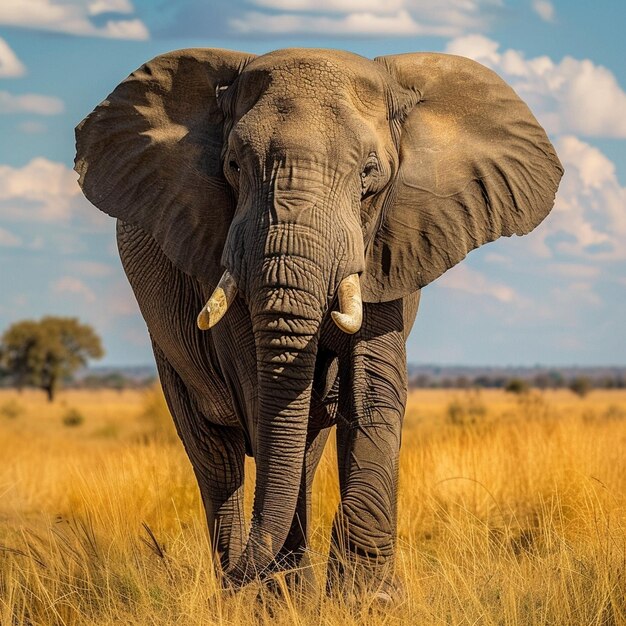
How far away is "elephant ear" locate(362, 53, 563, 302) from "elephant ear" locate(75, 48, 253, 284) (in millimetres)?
715

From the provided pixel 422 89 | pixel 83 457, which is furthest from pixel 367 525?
pixel 83 457

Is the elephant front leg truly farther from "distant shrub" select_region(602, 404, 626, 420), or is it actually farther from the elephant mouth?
"distant shrub" select_region(602, 404, 626, 420)

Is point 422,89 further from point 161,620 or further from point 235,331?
point 161,620

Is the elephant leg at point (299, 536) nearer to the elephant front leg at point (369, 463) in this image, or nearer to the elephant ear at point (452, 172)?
the elephant front leg at point (369, 463)

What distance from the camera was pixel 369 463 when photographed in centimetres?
556

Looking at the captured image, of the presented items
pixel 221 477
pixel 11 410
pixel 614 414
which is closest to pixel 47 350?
pixel 11 410

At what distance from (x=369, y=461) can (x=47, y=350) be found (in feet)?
164

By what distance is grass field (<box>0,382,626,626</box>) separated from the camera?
17.3ft

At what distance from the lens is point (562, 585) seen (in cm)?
536

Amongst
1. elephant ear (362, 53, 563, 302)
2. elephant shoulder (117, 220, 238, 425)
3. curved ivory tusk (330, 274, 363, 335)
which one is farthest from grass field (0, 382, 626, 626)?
elephant ear (362, 53, 563, 302)

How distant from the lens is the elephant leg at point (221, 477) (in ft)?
23.4

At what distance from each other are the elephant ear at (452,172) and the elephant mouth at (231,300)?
438 millimetres

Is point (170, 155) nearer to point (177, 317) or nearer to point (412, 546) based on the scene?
point (177, 317)

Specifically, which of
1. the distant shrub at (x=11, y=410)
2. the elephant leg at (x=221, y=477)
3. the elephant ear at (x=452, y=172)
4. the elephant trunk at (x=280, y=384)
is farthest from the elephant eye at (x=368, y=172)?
the distant shrub at (x=11, y=410)
